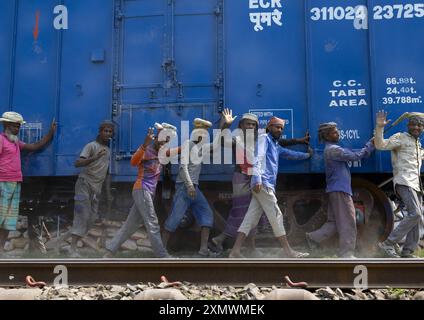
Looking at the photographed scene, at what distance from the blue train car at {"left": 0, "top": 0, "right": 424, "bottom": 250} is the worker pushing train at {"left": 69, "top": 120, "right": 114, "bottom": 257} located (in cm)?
20

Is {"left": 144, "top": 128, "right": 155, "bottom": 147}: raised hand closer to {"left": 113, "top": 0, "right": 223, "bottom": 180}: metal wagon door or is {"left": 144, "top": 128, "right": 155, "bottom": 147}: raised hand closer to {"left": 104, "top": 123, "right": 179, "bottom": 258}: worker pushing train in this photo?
{"left": 104, "top": 123, "right": 179, "bottom": 258}: worker pushing train

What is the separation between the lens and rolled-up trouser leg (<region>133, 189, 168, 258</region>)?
5258 millimetres

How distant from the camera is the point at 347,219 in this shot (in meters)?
5.34

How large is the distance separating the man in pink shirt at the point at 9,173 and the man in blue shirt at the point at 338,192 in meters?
3.70

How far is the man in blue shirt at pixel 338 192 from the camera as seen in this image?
532cm

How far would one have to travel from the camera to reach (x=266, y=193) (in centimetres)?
525

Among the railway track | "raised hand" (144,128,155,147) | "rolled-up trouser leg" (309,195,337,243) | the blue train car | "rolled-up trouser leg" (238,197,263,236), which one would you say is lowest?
the railway track

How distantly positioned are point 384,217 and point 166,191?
285 cm

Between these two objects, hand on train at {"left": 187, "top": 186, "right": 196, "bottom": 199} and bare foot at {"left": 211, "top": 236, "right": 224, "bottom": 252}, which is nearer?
hand on train at {"left": 187, "top": 186, "right": 196, "bottom": 199}

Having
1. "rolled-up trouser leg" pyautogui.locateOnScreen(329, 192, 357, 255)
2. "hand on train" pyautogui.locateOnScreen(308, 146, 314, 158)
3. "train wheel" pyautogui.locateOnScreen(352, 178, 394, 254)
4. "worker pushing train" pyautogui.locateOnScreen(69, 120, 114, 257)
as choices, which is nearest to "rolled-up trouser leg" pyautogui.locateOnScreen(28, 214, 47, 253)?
"worker pushing train" pyautogui.locateOnScreen(69, 120, 114, 257)

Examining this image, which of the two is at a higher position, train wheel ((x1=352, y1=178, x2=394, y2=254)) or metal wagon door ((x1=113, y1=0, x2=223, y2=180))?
metal wagon door ((x1=113, y1=0, x2=223, y2=180))

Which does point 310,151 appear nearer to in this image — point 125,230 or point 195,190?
point 195,190

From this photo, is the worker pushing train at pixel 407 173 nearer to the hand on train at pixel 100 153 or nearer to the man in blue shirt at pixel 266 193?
the man in blue shirt at pixel 266 193
